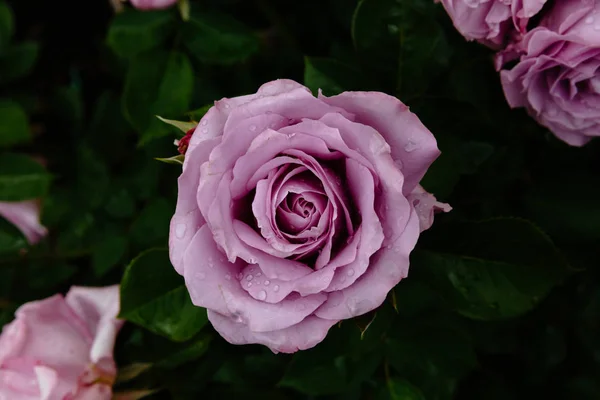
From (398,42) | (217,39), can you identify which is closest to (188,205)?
(398,42)

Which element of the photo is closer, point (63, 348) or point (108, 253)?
point (63, 348)

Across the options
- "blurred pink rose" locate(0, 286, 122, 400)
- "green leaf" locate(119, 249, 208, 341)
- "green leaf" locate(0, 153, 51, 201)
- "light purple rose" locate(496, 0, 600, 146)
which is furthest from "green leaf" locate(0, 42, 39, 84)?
"light purple rose" locate(496, 0, 600, 146)

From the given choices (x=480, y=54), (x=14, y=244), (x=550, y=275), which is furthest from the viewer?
(x=14, y=244)

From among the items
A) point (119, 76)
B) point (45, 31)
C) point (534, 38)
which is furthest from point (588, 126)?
point (45, 31)

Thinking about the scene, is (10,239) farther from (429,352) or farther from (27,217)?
(429,352)

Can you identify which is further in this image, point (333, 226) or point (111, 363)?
point (111, 363)

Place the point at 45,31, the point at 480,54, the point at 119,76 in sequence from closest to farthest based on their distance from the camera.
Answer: the point at 480,54 < the point at 119,76 < the point at 45,31

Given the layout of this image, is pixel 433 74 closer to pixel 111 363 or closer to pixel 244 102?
pixel 244 102
